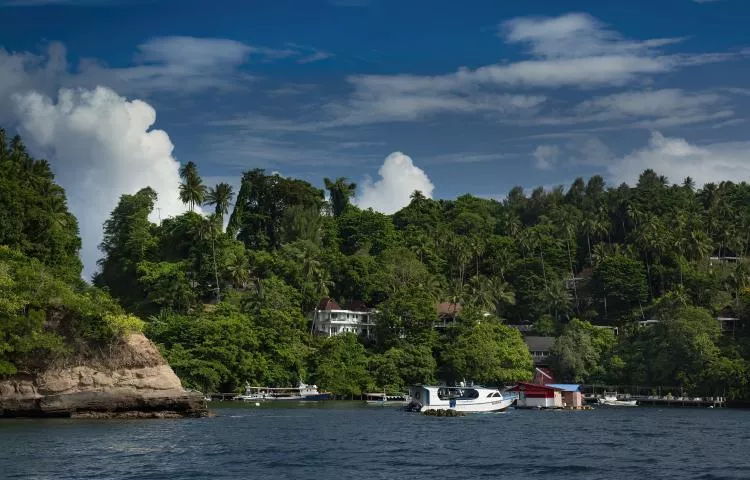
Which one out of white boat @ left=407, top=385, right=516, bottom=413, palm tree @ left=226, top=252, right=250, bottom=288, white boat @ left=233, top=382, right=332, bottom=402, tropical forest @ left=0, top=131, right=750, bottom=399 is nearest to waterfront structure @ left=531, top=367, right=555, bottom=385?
tropical forest @ left=0, top=131, right=750, bottom=399

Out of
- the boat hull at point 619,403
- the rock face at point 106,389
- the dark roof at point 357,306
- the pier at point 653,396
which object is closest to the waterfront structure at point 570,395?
the boat hull at point 619,403

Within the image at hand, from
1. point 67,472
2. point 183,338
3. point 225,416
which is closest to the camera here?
point 67,472

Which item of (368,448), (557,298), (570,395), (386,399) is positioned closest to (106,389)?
(368,448)

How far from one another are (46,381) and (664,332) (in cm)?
7966

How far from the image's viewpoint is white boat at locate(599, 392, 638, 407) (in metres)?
122

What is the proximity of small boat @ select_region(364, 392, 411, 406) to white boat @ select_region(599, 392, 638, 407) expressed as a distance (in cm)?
2574

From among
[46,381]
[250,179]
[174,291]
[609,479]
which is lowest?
[609,479]

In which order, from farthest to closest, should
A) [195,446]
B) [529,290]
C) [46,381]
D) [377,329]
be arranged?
[529,290] < [377,329] < [46,381] < [195,446]

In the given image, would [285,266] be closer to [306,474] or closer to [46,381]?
[46,381]

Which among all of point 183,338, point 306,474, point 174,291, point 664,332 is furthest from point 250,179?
point 306,474

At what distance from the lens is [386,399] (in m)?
119

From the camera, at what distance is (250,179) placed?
16562 cm

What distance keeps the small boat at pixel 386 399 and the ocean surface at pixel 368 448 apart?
26788mm

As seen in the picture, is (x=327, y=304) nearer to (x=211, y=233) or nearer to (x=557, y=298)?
(x=211, y=233)
